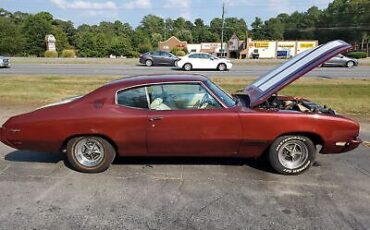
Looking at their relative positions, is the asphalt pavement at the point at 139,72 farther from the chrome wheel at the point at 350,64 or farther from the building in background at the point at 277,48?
the building in background at the point at 277,48

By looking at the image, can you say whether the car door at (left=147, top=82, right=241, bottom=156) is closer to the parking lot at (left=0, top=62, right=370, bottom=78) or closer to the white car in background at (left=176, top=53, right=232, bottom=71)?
the parking lot at (left=0, top=62, right=370, bottom=78)

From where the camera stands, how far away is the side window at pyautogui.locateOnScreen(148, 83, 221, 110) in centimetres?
496

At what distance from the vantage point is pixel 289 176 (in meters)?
4.98

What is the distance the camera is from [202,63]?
26.0 meters

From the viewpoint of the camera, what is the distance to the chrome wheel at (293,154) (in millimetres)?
4969

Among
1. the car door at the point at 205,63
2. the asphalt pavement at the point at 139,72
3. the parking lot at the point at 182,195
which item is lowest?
the parking lot at the point at 182,195

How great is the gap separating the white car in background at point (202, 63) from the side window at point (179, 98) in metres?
21.1

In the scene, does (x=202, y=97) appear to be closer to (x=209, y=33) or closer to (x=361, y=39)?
(x=361, y=39)

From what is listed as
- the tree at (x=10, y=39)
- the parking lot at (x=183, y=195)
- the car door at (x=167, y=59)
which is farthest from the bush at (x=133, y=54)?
the parking lot at (x=183, y=195)

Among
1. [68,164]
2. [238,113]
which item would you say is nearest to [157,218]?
[238,113]

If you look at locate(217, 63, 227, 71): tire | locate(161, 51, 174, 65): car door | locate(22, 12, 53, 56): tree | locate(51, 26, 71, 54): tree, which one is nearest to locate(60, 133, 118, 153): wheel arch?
locate(217, 63, 227, 71): tire

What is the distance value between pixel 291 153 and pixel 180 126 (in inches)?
62.4

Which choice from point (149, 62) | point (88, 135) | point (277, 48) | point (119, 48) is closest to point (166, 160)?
point (88, 135)

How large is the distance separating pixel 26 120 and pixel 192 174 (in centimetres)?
239
